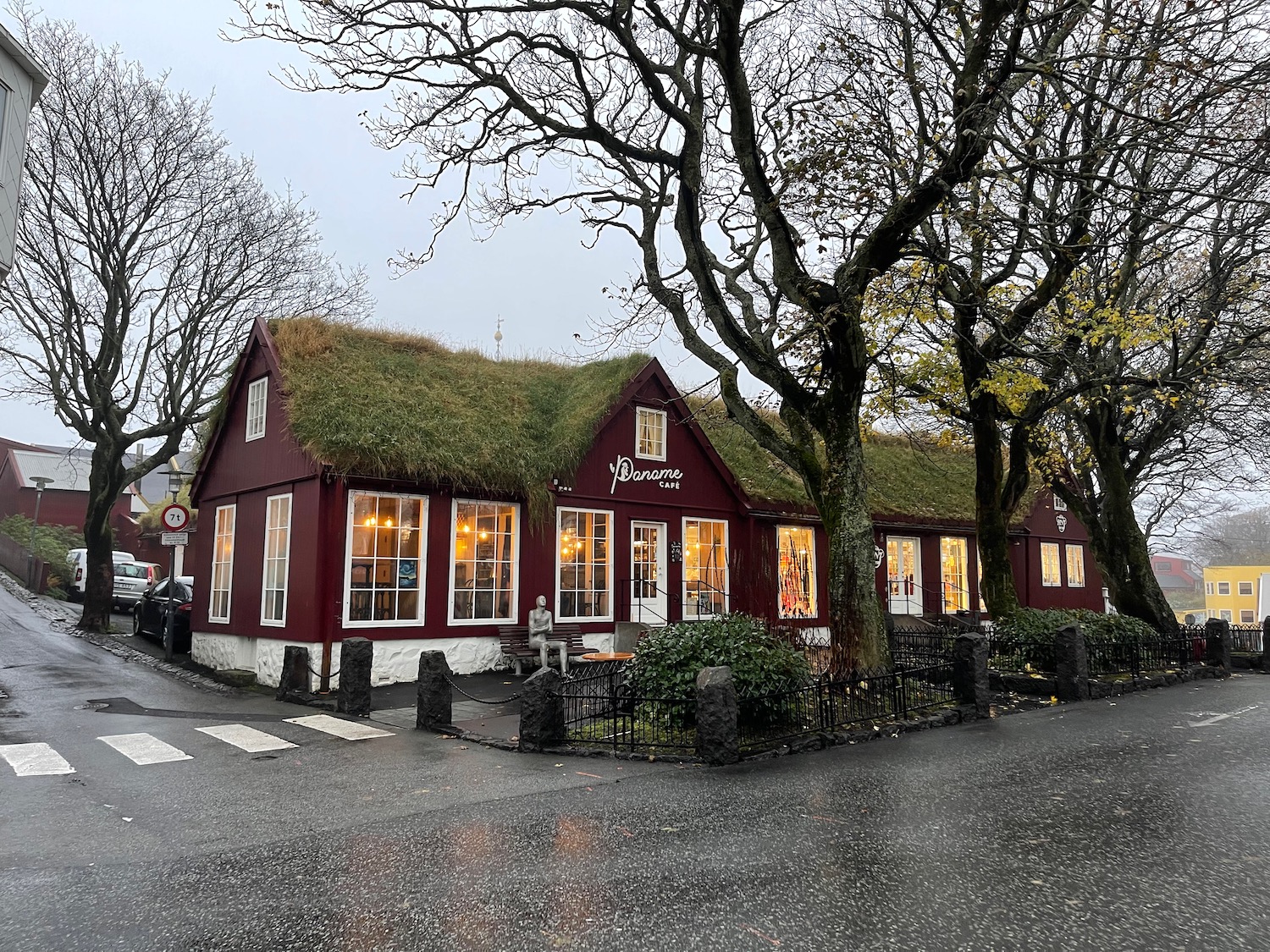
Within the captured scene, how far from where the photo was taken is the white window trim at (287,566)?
14492mm

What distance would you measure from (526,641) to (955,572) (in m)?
16.0

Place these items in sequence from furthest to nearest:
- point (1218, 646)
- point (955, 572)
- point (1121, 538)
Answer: point (955, 572) → point (1121, 538) → point (1218, 646)

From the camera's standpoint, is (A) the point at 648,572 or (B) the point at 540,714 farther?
(A) the point at 648,572

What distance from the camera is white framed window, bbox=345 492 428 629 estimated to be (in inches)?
559

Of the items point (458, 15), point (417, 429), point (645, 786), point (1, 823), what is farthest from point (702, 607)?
point (1, 823)

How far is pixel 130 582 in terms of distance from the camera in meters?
27.6

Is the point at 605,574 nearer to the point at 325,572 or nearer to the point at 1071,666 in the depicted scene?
the point at 325,572

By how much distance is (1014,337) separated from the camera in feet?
44.4

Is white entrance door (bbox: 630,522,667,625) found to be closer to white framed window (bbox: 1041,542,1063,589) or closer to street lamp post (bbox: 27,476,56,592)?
white framed window (bbox: 1041,542,1063,589)

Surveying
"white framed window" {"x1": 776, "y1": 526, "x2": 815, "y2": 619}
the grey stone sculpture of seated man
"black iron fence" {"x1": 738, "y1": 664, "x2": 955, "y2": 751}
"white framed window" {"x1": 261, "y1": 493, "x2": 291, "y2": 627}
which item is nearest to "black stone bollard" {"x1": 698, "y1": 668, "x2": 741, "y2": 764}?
"black iron fence" {"x1": 738, "y1": 664, "x2": 955, "y2": 751}

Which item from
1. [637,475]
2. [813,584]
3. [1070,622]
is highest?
[637,475]

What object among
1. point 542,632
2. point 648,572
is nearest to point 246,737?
point 542,632

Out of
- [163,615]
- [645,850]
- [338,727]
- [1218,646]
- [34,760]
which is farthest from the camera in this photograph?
[163,615]

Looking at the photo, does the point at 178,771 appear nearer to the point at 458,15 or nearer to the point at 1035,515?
the point at 458,15
